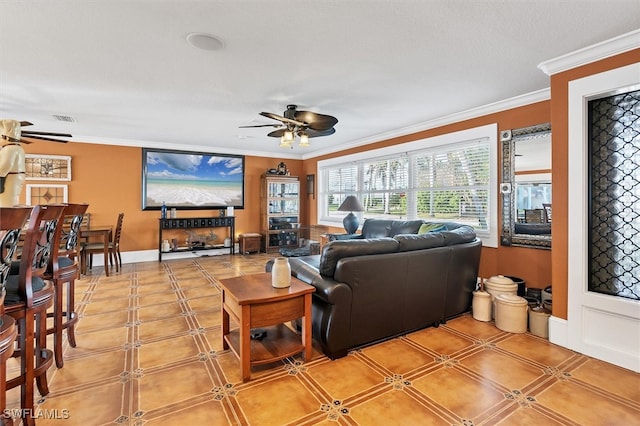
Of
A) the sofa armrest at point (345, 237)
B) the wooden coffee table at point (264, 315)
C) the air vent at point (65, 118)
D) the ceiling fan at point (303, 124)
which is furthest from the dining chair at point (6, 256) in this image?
the sofa armrest at point (345, 237)

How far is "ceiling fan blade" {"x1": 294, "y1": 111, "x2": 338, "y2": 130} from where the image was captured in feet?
10.6

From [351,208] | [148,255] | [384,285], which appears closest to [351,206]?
[351,208]

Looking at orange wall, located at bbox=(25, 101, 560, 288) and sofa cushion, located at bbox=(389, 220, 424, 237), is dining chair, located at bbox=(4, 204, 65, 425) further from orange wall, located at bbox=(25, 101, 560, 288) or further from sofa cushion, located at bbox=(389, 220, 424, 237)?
orange wall, located at bbox=(25, 101, 560, 288)

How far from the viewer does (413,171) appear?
496 centimetres

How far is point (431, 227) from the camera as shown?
415 cm

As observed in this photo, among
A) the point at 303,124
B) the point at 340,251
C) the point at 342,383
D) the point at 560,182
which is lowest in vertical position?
the point at 342,383

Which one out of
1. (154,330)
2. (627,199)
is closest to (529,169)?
(627,199)

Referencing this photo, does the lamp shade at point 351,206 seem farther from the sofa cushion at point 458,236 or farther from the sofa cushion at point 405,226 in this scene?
the sofa cushion at point 458,236

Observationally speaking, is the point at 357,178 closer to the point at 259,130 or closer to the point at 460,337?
the point at 259,130

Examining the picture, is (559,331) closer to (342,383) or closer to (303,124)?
(342,383)

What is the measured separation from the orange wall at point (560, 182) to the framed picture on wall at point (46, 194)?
736 cm

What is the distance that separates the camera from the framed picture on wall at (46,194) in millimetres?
5332

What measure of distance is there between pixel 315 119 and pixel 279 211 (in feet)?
14.2

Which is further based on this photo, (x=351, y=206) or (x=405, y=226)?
(x=351, y=206)
